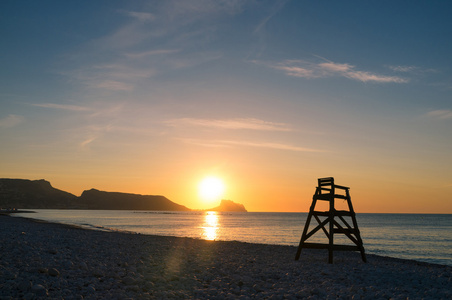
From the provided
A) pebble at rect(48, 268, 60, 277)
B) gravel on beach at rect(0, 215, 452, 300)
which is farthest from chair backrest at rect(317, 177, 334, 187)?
pebble at rect(48, 268, 60, 277)

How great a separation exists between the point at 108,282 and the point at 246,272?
580 centimetres

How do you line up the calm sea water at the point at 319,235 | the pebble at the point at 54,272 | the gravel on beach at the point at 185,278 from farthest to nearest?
the calm sea water at the point at 319,235, the pebble at the point at 54,272, the gravel on beach at the point at 185,278

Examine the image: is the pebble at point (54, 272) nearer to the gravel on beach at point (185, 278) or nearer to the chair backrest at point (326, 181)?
the gravel on beach at point (185, 278)

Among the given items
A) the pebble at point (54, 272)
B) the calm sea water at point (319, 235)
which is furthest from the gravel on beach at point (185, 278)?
the calm sea water at point (319, 235)

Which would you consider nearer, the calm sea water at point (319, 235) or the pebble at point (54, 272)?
the pebble at point (54, 272)

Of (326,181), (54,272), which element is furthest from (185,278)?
(326,181)

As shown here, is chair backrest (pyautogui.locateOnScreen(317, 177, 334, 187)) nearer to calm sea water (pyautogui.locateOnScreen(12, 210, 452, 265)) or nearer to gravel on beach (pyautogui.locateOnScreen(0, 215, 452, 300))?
gravel on beach (pyautogui.locateOnScreen(0, 215, 452, 300))

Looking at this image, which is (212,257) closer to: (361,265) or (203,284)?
(203,284)

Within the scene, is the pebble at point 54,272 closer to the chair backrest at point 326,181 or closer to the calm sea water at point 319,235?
the chair backrest at point 326,181

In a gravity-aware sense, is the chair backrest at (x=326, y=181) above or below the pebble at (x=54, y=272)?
above

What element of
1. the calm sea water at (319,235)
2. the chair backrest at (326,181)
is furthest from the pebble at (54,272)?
the calm sea water at (319,235)

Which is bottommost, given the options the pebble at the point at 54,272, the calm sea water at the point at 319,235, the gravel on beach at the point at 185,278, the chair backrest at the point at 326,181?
the calm sea water at the point at 319,235

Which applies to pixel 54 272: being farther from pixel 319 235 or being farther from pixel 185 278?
pixel 319 235

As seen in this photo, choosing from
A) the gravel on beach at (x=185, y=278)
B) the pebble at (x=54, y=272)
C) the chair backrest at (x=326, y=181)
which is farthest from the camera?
the chair backrest at (x=326, y=181)
